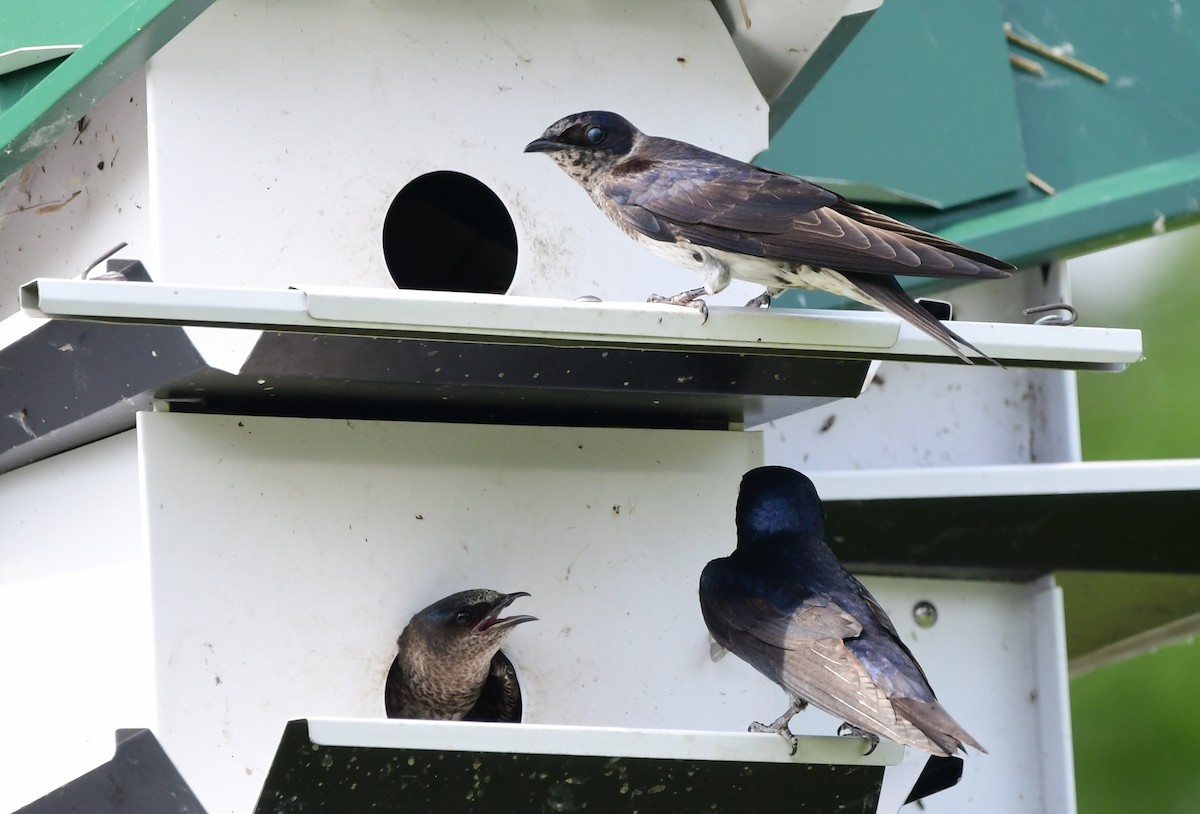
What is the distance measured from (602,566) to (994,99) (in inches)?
75.9

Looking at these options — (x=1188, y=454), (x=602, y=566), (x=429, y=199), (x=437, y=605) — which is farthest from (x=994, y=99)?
(x=1188, y=454)

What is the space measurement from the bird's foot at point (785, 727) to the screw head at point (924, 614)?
132 cm

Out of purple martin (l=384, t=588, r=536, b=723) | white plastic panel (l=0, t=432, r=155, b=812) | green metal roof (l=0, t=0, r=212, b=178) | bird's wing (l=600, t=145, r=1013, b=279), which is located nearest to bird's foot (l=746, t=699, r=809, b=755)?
purple martin (l=384, t=588, r=536, b=723)

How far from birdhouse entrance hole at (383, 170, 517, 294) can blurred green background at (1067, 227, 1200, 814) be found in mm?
3703

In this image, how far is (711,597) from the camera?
324 cm

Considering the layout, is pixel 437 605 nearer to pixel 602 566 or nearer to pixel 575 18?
pixel 602 566

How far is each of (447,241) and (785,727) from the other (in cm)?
177

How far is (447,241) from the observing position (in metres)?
4.49

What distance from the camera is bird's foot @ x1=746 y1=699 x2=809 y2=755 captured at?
2.85m

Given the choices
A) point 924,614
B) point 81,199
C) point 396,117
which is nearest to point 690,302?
point 396,117

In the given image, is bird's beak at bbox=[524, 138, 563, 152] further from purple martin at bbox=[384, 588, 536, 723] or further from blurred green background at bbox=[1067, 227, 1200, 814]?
blurred green background at bbox=[1067, 227, 1200, 814]

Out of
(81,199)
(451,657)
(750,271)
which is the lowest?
(451,657)

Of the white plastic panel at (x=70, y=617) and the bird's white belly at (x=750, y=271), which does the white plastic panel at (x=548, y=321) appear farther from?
the white plastic panel at (x=70, y=617)

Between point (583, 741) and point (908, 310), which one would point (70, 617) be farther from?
point (908, 310)
